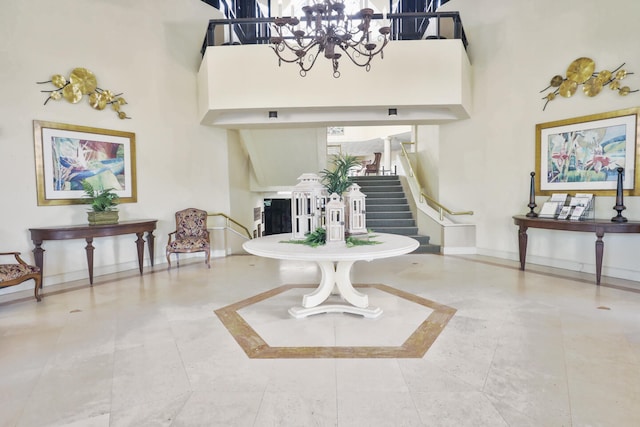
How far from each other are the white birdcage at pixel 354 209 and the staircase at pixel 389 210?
→ 3556mm

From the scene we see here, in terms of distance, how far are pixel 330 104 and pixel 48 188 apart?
4172 millimetres

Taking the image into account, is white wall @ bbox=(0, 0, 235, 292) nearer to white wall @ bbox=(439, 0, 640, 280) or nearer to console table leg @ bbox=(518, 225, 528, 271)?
white wall @ bbox=(439, 0, 640, 280)

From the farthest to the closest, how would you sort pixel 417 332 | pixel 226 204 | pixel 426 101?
pixel 226 204
pixel 426 101
pixel 417 332

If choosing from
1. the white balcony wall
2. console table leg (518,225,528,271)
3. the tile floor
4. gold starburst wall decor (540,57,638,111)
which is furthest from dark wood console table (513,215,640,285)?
the white balcony wall

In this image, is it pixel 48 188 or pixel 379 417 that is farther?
pixel 48 188

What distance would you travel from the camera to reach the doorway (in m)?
12.8

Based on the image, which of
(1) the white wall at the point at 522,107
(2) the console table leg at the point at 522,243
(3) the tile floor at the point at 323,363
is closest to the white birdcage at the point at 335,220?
(3) the tile floor at the point at 323,363

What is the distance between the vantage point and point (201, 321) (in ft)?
10.7

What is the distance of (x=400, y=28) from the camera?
7793 millimetres

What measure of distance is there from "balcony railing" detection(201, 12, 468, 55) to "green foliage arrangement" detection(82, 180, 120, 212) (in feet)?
9.66

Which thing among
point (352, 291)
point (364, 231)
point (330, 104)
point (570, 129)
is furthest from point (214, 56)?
point (570, 129)

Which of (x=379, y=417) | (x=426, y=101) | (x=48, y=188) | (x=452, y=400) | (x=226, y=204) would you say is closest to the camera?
(x=379, y=417)

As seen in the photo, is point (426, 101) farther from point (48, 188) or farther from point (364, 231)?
point (48, 188)

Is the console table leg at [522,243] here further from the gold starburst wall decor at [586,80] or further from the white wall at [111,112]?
the white wall at [111,112]
